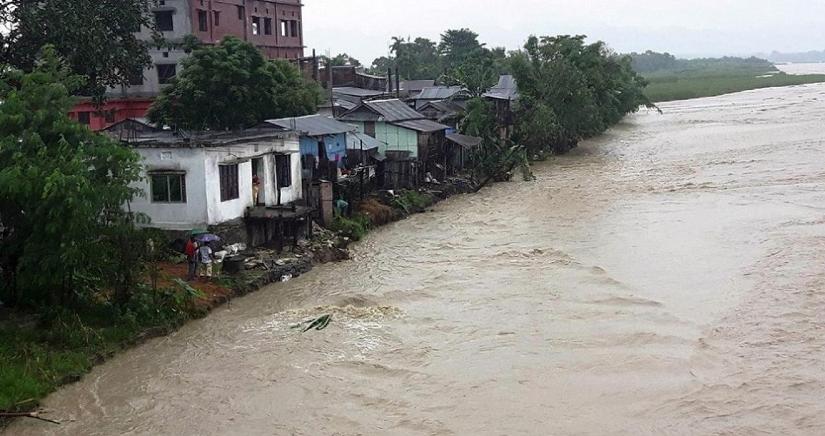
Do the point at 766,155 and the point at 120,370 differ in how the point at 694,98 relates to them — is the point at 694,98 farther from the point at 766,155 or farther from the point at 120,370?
the point at 120,370

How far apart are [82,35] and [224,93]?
6.24 metres

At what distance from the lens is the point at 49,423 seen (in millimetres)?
9883

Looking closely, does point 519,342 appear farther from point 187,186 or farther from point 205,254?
point 187,186

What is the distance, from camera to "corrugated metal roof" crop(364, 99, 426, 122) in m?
24.8

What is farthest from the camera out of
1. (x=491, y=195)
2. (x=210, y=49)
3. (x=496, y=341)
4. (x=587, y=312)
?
(x=491, y=195)

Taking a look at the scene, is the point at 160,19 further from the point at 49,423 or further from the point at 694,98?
the point at 694,98

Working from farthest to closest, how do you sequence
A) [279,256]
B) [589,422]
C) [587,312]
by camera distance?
[279,256] < [587,312] < [589,422]

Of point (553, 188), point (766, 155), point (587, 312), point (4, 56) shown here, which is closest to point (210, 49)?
point (4, 56)

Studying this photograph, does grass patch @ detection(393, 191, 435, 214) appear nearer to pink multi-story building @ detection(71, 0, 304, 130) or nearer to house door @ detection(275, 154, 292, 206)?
house door @ detection(275, 154, 292, 206)

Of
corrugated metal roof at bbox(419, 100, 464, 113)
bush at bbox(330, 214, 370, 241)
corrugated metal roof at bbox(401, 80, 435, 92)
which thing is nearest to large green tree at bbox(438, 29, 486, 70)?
corrugated metal roof at bbox(401, 80, 435, 92)

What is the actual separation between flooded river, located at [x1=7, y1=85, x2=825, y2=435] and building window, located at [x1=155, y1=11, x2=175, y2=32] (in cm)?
1473

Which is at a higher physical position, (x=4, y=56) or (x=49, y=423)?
(x=4, y=56)

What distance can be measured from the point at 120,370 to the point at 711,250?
11.7 meters

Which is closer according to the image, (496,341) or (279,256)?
(496,341)
